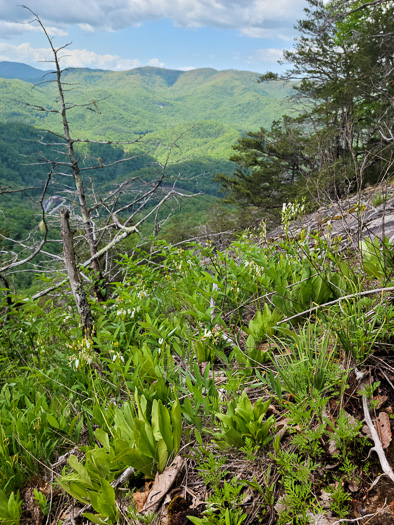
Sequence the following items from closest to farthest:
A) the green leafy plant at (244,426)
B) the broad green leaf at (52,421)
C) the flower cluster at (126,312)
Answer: the green leafy plant at (244,426)
the broad green leaf at (52,421)
the flower cluster at (126,312)

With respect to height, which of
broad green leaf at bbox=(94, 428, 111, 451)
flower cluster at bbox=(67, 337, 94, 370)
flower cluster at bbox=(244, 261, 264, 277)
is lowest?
broad green leaf at bbox=(94, 428, 111, 451)

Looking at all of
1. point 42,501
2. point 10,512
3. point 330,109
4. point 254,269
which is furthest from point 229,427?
point 330,109

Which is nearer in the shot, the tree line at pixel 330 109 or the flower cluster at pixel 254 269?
the flower cluster at pixel 254 269

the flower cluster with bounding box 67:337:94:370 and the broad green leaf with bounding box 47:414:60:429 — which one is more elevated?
the flower cluster with bounding box 67:337:94:370

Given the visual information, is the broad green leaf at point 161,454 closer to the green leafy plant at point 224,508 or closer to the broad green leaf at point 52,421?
the green leafy plant at point 224,508

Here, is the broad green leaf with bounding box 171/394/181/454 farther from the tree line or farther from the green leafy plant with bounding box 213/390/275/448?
the tree line

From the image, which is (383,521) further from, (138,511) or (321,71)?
(321,71)

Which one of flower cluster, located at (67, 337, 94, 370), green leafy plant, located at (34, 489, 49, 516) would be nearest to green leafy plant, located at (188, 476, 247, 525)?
green leafy plant, located at (34, 489, 49, 516)

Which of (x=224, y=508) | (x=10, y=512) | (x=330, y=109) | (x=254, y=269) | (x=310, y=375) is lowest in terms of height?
(x=10, y=512)

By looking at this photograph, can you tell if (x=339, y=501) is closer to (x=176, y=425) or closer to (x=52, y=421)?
(x=176, y=425)

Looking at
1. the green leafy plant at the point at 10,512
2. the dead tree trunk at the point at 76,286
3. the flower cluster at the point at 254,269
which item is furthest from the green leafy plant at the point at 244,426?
the dead tree trunk at the point at 76,286

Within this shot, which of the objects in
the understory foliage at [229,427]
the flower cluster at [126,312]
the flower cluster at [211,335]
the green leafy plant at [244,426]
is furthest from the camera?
the flower cluster at [126,312]

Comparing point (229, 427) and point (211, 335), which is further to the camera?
point (211, 335)

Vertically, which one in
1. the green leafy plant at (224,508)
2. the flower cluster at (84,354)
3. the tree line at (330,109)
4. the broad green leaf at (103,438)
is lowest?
the green leafy plant at (224,508)
